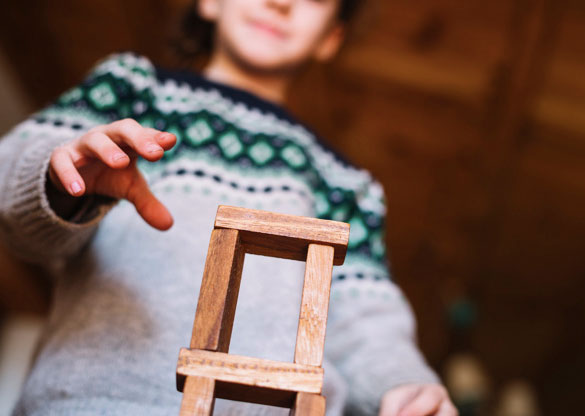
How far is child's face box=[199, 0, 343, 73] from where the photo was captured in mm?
897

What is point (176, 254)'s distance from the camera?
643 millimetres

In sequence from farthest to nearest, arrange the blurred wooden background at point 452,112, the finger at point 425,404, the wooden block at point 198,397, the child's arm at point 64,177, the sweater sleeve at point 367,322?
the blurred wooden background at point 452,112 < the sweater sleeve at point 367,322 < the finger at point 425,404 < the child's arm at point 64,177 < the wooden block at point 198,397

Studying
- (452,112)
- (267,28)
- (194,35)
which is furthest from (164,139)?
(452,112)

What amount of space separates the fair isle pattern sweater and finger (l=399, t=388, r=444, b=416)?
0.16ft

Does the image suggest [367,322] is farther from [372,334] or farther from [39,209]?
[39,209]

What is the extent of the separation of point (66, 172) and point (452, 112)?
60.2 inches

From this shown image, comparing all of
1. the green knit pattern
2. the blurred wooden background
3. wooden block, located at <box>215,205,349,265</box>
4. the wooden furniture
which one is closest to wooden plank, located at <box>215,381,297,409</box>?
the wooden furniture

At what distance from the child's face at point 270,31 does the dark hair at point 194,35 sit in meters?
0.24

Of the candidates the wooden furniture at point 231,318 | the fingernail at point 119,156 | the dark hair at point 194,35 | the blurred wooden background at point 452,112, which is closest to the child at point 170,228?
the fingernail at point 119,156

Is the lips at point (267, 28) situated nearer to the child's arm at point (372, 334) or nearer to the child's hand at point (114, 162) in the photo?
the child's arm at point (372, 334)

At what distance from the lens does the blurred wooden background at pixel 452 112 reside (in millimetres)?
1576

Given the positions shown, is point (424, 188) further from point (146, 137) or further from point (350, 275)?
point (146, 137)

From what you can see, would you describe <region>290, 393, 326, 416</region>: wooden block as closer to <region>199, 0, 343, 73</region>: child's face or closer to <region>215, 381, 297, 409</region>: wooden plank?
<region>215, 381, 297, 409</region>: wooden plank

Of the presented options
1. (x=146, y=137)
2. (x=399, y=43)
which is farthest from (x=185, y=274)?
(x=399, y=43)
